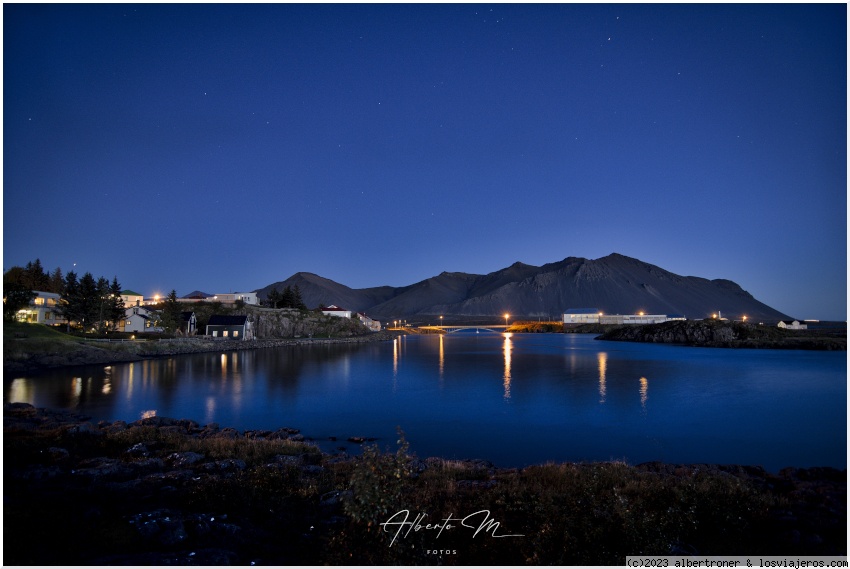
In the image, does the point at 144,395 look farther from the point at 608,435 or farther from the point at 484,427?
the point at 608,435

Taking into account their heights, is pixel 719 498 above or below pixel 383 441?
above

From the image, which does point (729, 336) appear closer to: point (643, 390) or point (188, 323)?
point (643, 390)

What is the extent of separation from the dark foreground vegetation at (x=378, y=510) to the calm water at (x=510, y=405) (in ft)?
22.4

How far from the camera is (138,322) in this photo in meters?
77.9

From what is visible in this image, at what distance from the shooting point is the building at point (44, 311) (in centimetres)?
6356

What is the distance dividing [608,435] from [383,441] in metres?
11.1

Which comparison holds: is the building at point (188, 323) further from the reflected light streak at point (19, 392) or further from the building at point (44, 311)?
the reflected light streak at point (19, 392)

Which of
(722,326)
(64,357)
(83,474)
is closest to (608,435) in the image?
(83,474)

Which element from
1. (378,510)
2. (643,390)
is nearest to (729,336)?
(643,390)

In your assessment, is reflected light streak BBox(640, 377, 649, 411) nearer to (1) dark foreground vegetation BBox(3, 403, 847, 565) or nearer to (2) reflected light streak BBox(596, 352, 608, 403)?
(2) reflected light streak BBox(596, 352, 608, 403)

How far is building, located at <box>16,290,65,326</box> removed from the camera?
6356cm

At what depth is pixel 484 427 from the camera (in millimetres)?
24609

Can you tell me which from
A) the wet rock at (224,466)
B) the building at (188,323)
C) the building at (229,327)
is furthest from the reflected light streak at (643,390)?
the building at (188,323)

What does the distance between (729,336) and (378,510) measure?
117713 mm
